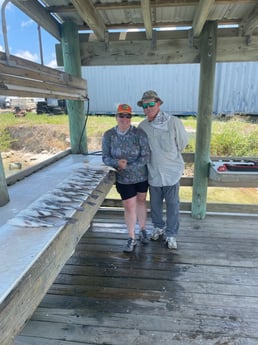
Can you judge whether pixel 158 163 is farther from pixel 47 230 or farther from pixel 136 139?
pixel 47 230

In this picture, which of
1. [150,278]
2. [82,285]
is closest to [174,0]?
[150,278]

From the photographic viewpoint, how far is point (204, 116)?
2854 millimetres

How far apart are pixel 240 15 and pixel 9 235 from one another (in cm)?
279

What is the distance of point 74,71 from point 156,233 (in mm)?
1990

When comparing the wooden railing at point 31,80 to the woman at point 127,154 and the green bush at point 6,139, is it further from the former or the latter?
the green bush at point 6,139

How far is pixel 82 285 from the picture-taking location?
2.08 meters

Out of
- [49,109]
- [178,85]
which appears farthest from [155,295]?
[49,109]

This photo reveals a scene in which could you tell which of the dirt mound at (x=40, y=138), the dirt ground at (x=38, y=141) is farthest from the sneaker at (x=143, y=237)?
the dirt mound at (x=40, y=138)

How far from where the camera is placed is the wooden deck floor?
5.33ft

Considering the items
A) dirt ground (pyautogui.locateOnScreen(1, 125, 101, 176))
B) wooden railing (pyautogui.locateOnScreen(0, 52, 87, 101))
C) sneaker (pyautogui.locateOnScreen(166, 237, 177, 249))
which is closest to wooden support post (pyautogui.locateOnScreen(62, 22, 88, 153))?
wooden railing (pyautogui.locateOnScreen(0, 52, 87, 101))

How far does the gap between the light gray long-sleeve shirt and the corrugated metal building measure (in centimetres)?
660

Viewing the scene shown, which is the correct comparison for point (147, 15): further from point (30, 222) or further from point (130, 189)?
point (30, 222)

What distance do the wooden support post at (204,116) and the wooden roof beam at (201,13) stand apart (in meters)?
0.15

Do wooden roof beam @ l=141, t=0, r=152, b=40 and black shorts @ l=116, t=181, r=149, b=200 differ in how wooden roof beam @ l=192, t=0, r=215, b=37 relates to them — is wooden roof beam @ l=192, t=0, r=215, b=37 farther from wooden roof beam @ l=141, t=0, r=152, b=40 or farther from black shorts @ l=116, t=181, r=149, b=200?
black shorts @ l=116, t=181, r=149, b=200
